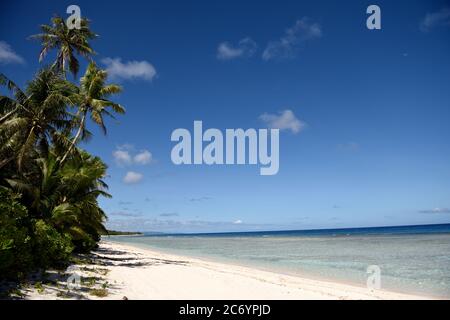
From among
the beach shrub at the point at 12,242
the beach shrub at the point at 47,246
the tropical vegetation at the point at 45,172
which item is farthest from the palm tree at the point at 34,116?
the beach shrub at the point at 12,242

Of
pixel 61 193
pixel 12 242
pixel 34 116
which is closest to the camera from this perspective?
pixel 12 242

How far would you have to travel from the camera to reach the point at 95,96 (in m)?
18.9

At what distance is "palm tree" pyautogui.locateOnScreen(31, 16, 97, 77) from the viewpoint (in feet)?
67.1

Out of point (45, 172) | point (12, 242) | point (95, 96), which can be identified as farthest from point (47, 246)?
point (95, 96)

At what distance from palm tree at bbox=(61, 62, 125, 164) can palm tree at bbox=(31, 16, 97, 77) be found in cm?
187

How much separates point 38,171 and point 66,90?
155 inches

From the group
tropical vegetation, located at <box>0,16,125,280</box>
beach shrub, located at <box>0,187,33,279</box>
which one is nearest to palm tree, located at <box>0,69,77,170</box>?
tropical vegetation, located at <box>0,16,125,280</box>

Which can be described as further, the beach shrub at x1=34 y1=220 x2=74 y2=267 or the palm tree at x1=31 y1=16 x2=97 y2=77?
the palm tree at x1=31 y1=16 x2=97 y2=77

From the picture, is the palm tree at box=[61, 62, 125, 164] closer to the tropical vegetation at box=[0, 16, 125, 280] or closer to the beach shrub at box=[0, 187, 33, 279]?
the tropical vegetation at box=[0, 16, 125, 280]

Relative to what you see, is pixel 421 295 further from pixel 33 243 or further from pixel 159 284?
pixel 33 243

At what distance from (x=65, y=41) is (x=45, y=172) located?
10.3 m

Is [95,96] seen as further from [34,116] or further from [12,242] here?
[12,242]
